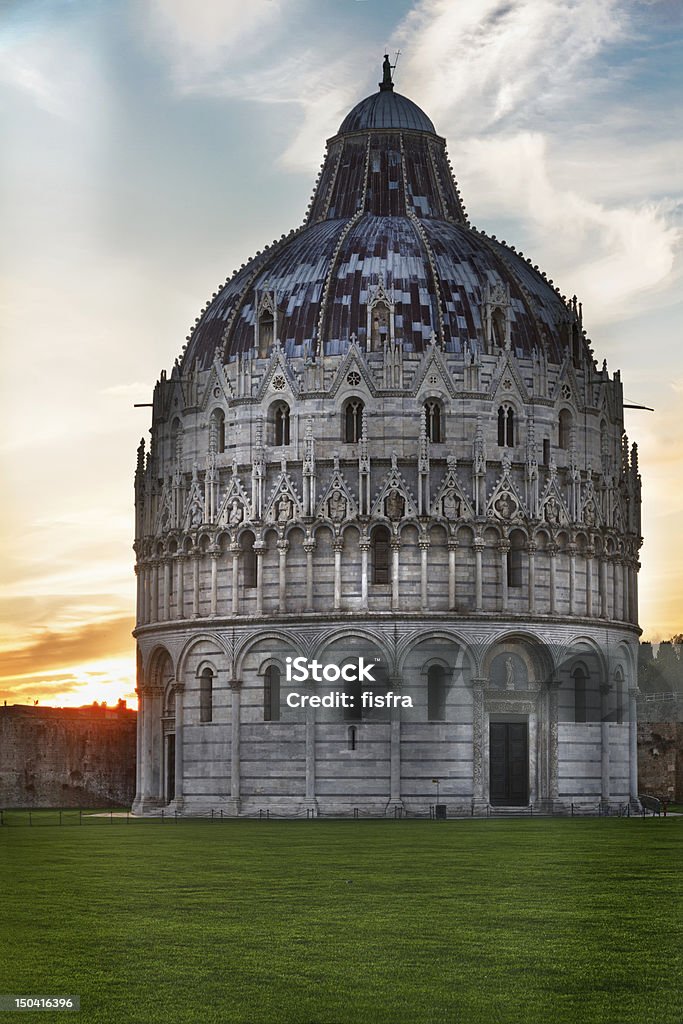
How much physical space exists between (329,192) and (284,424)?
13.6 meters

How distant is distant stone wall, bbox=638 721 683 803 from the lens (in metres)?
85.9

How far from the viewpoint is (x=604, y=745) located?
72000 mm

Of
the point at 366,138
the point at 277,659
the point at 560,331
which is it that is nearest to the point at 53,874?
the point at 277,659

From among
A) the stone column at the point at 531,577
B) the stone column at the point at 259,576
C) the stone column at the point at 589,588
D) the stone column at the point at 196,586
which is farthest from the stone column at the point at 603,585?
the stone column at the point at 196,586

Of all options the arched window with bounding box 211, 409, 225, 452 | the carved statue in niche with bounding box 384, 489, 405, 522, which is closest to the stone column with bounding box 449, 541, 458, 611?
the carved statue in niche with bounding box 384, 489, 405, 522

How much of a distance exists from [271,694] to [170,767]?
7.39m

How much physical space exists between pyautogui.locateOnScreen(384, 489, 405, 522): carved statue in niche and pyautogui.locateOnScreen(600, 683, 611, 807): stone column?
11.6 m

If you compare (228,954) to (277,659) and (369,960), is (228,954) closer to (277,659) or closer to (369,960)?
(369,960)

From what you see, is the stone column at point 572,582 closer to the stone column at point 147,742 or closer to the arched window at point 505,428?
the arched window at point 505,428

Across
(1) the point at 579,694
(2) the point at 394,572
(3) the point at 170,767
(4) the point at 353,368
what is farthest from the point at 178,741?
(4) the point at 353,368

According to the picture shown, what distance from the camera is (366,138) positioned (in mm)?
79688

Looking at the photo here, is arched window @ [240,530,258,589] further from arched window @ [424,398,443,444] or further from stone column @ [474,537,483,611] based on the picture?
stone column @ [474,537,483,611]

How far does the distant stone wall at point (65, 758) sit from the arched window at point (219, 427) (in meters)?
18.4

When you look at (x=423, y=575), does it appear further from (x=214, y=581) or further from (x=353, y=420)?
(x=214, y=581)
